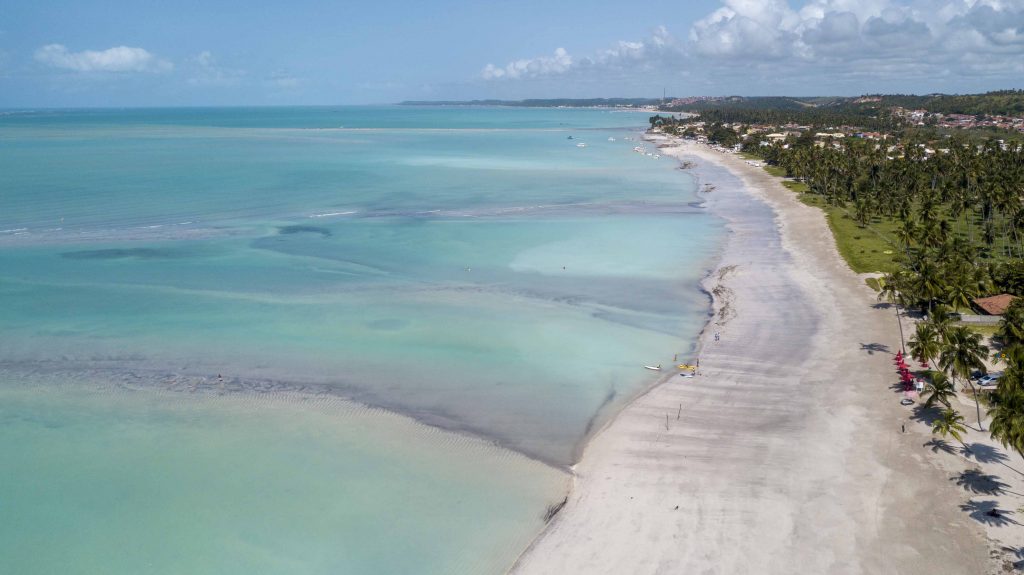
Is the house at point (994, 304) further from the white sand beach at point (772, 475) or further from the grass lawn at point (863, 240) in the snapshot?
the grass lawn at point (863, 240)

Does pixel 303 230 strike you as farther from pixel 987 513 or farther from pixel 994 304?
pixel 987 513

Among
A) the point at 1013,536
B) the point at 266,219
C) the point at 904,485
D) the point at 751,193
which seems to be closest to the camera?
the point at 1013,536

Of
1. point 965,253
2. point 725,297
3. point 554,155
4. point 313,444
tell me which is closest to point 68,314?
point 313,444

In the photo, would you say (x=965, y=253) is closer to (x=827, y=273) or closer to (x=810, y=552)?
(x=827, y=273)

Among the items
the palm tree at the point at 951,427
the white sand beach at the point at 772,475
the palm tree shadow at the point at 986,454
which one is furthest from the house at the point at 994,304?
the palm tree shadow at the point at 986,454

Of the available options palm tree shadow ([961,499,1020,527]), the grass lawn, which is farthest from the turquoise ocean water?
palm tree shadow ([961,499,1020,527])
